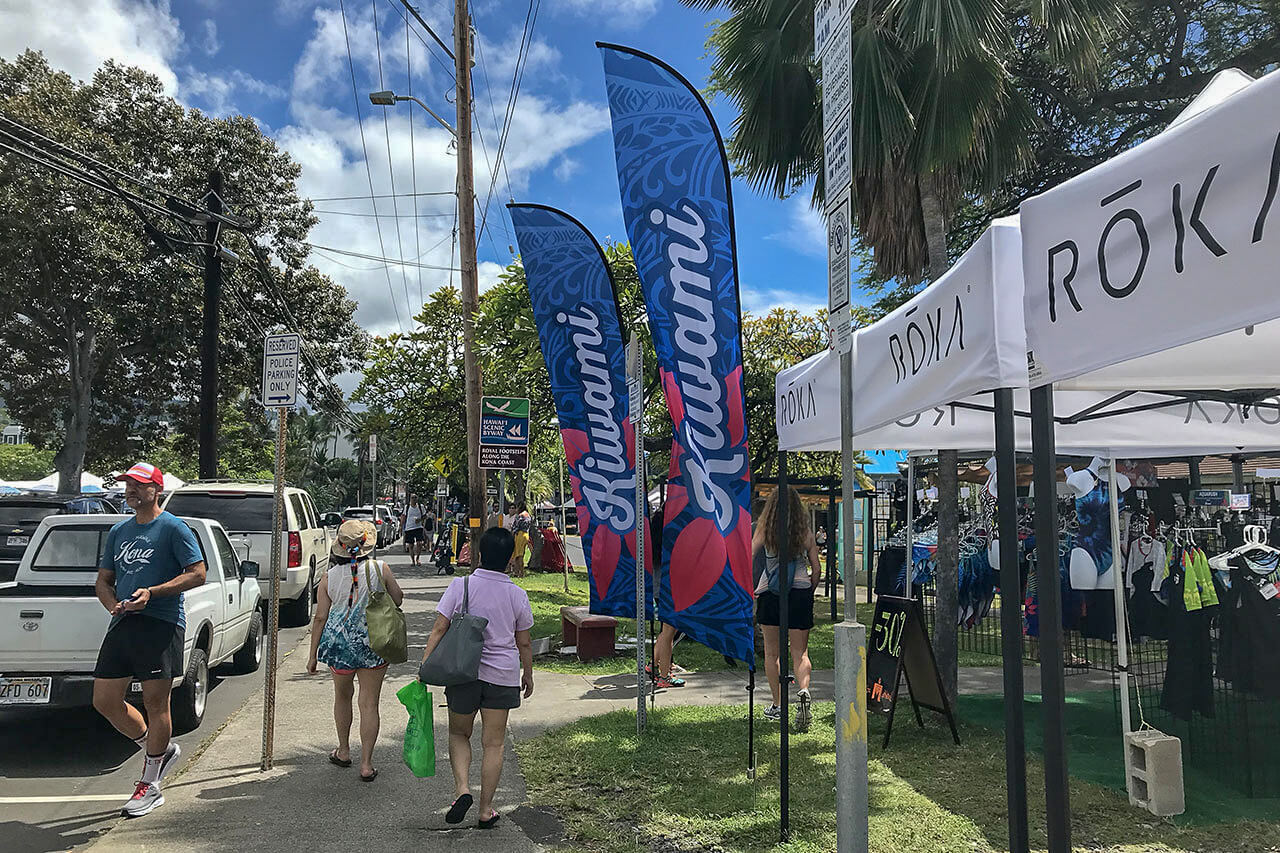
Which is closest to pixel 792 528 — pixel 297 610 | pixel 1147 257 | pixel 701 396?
pixel 701 396

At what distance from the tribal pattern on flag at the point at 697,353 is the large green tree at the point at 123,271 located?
18.4 metres

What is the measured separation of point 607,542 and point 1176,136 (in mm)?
8394

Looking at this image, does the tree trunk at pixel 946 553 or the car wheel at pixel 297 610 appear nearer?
the tree trunk at pixel 946 553

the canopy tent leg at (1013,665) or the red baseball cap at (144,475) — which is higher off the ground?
the red baseball cap at (144,475)

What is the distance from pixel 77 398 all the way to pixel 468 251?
19.9 metres

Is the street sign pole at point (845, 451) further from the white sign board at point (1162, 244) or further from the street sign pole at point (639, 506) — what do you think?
the street sign pole at point (639, 506)

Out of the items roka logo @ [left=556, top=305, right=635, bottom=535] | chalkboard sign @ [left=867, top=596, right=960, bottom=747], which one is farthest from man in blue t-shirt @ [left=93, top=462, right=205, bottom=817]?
roka logo @ [left=556, top=305, right=635, bottom=535]

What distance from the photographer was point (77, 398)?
87.6ft

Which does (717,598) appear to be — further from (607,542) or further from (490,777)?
(607,542)

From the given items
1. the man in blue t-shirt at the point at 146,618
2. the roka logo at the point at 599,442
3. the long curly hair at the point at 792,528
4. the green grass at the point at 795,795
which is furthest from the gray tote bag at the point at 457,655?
the roka logo at the point at 599,442

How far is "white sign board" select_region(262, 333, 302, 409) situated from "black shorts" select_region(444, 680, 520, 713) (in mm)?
2846

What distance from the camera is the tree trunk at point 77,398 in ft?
85.9

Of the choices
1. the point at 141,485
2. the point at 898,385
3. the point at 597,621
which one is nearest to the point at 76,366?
the point at 597,621

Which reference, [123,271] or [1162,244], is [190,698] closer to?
[1162,244]
